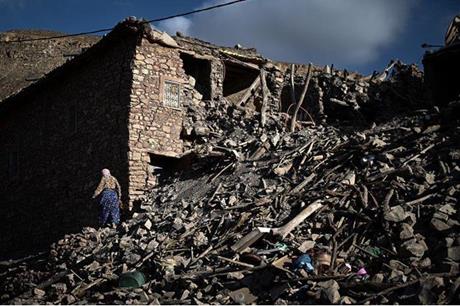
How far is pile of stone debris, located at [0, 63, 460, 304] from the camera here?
23.0 feet

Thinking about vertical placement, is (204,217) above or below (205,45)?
below

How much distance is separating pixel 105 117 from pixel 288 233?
6565 millimetres

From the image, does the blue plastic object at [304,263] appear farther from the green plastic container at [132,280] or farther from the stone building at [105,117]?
the stone building at [105,117]

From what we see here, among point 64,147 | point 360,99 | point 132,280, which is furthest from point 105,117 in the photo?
point 360,99

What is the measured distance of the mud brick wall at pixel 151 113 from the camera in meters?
12.5

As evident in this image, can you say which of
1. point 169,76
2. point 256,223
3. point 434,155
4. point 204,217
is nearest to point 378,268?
point 256,223

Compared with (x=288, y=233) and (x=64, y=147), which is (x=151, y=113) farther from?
(x=288, y=233)

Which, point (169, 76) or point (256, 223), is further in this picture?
point (169, 76)

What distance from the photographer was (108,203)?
38.0 feet

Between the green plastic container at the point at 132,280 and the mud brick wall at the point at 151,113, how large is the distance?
4076 millimetres

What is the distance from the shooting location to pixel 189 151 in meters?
13.1

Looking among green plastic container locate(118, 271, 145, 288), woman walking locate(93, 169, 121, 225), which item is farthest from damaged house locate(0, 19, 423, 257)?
green plastic container locate(118, 271, 145, 288)

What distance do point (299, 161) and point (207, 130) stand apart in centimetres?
322

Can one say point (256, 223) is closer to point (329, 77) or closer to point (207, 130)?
point (207, 130)
